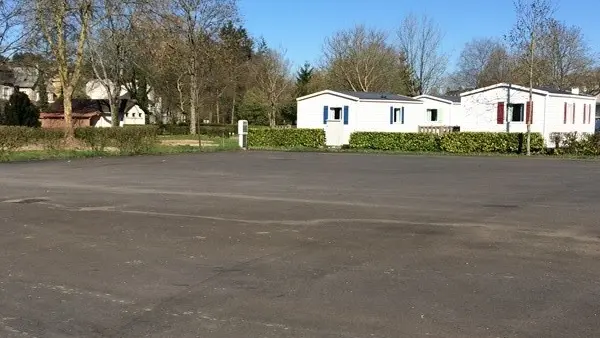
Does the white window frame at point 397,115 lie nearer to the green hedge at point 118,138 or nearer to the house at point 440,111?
the house at point 440,111

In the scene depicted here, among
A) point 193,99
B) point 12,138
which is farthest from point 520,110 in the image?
point 193,99

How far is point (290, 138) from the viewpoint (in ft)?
125

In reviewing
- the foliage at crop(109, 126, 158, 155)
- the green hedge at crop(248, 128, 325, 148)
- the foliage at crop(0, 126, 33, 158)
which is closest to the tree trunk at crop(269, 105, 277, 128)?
the green hedge at crop(248, 128, 325, 148)

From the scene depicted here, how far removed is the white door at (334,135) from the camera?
38125mm

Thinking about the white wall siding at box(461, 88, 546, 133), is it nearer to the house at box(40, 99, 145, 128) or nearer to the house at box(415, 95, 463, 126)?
the house at box(415, 95, 463, 126)

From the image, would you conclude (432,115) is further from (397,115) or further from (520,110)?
(520,110)

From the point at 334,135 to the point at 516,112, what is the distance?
428 inches

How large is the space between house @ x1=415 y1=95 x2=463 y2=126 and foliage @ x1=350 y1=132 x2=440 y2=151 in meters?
14.2

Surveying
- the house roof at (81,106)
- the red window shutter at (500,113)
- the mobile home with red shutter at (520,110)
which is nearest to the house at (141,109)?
the house roof at (81,106)

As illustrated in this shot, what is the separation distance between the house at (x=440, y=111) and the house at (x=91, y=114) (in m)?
32.9

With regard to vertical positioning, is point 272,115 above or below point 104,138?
above

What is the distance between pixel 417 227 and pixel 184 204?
Answer: 481cm

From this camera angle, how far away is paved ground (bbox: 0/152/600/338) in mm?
5043

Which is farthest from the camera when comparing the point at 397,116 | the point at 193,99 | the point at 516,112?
the point at 193,99
